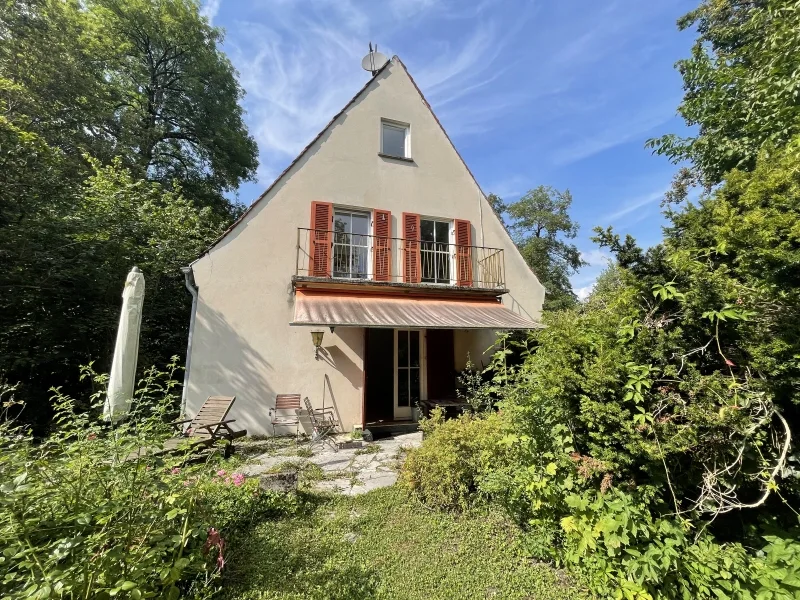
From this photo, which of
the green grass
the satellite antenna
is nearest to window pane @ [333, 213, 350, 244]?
the satellite antenna

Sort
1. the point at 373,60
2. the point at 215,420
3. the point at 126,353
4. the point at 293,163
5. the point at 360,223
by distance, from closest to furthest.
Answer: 1. the point at 126,353
2. the point at 215,420
3. the point at 293,163
4. the point at 360,223
5. the point at 373,60

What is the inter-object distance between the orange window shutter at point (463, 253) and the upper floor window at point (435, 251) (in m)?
0.45

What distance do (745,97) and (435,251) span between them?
39.2ft

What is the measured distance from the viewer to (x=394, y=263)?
1378 centimetres

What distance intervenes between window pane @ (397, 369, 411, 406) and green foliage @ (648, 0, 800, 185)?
12039 mm

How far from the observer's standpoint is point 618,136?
69.4ft

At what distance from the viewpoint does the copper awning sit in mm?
10289

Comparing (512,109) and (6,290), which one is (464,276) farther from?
(6,290)

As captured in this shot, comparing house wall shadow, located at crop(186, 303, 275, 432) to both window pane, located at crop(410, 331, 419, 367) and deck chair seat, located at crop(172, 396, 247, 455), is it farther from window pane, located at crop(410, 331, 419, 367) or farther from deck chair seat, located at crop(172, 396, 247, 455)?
window pane, located at crop(410, 331, 419, 367)

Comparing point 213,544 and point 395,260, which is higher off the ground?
point 395,260

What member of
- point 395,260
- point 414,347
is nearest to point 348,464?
point 414,347

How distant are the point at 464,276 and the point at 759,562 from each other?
12.0 meters

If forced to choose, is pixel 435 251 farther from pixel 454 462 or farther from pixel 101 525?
pixel 101 525

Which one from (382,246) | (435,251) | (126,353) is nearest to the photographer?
(126,353)
